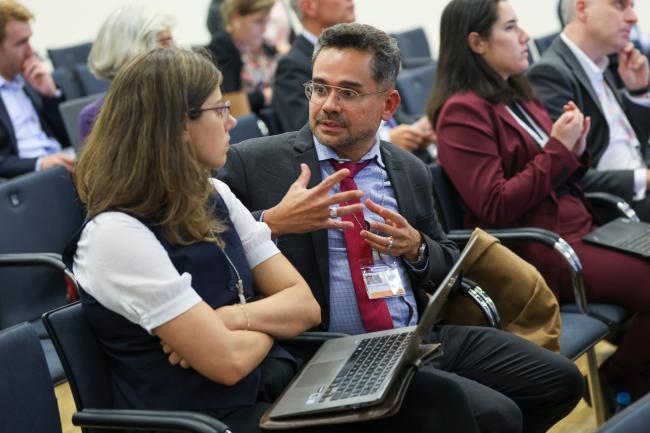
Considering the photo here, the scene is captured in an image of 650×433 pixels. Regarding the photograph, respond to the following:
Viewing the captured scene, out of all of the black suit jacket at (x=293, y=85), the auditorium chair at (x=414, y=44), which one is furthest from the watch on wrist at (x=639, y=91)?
the auditorium chair at (x=414, y=44)

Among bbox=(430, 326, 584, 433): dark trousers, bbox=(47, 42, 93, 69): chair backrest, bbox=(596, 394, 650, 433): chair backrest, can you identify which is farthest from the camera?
bbox=(47, 42, 93, 69): chair backrest

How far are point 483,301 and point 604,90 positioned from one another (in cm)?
148

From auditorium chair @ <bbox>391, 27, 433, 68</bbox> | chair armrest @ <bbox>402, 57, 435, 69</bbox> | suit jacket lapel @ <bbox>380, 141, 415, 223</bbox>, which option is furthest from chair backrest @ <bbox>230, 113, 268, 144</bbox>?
auditorium chair @ <bbox>391, 27, 433, 68</bbox>

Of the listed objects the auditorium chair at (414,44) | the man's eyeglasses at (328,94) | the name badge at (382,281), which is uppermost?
the man's eyeglasses at (328,94)

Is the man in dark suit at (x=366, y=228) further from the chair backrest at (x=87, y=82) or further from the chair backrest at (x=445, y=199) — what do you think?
the chair backrest at (x=87, y=82)

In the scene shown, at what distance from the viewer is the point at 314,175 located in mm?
2352

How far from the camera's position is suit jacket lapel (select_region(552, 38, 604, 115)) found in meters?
3.49

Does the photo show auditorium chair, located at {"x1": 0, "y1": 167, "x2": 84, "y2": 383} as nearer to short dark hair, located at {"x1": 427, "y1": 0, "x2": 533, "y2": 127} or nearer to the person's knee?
short dark hair, located at {"x1": 427, "y1": 0, "x2": 533, "y2": 127}

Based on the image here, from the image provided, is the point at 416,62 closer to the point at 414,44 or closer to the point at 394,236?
the point at 414,44

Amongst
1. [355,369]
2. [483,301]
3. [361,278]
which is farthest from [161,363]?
[483,301]

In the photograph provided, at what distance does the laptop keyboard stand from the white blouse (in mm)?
311

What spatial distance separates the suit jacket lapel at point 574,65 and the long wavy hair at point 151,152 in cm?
200

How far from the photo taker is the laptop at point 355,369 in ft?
5.65

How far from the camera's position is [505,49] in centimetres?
307
